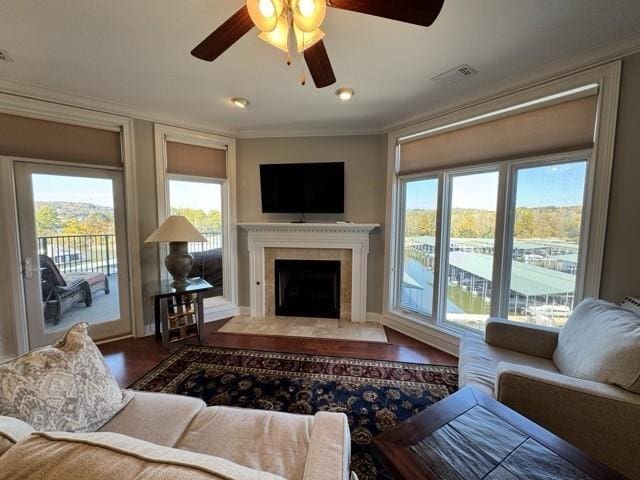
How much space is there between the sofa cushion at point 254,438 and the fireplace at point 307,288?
97.9 inches

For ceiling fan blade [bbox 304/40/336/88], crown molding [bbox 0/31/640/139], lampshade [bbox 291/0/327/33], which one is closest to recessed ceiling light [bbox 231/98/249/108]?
crown molding [bbox 0/31/640/139]

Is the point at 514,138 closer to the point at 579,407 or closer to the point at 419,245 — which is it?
the point at 419,245

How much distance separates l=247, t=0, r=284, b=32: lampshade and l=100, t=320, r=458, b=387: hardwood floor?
2.64 meters

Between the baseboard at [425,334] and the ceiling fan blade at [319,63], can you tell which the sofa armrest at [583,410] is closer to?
the baseboard at [425,334]

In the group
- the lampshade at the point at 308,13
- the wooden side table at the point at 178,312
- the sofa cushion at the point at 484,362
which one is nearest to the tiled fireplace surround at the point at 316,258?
the wooden side table at the point at 178,312

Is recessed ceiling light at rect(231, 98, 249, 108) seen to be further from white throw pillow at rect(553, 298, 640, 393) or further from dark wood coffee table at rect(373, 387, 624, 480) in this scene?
white throw pillow at rect(553, 298, 640, 393)

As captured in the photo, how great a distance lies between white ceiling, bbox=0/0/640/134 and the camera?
155 cm

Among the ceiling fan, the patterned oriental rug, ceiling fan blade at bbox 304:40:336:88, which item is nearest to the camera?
the ceiling fan

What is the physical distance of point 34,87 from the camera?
7.91 ft

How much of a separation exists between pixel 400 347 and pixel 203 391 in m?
1.96

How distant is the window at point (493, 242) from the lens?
2.16 m

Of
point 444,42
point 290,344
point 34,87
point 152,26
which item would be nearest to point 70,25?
point 152,26

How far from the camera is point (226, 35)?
4.56 ft

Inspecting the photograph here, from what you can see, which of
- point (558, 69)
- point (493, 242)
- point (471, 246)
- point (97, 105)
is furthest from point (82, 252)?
point (558, 69)
